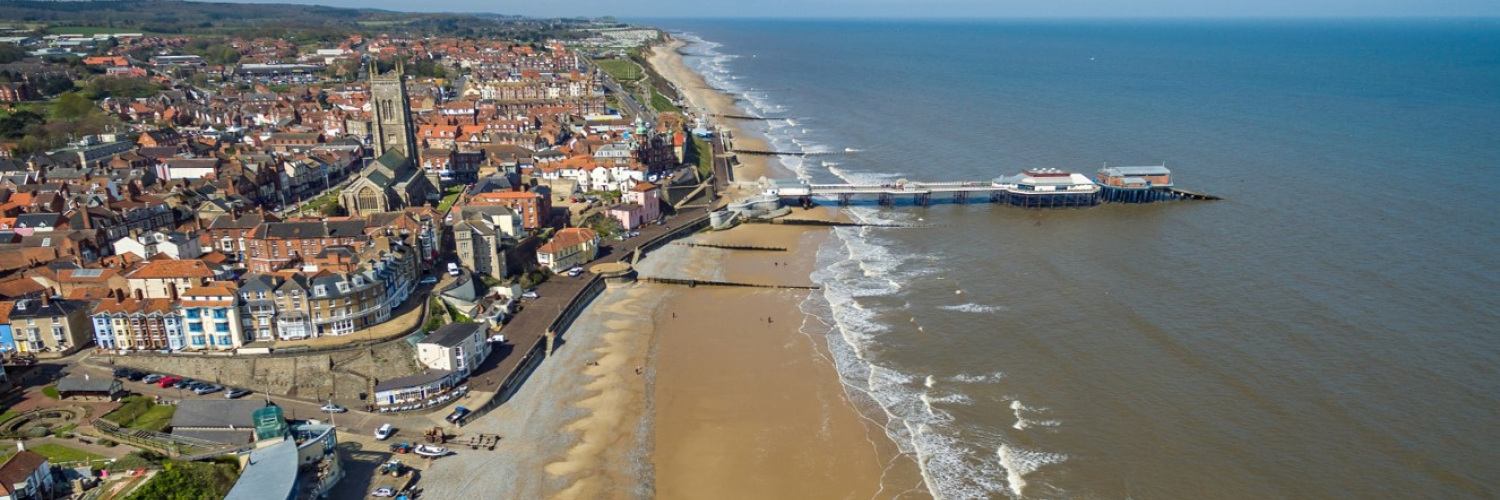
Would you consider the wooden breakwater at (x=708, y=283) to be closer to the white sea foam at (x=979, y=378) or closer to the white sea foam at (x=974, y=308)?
the white sea foam at (x=974, y=308)

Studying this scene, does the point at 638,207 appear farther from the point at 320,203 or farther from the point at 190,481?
the point at 190,481

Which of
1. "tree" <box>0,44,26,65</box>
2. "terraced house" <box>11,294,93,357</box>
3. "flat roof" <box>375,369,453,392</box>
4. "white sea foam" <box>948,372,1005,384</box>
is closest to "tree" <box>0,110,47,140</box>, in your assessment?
"terraced house" <box>11,294,93,357</box>

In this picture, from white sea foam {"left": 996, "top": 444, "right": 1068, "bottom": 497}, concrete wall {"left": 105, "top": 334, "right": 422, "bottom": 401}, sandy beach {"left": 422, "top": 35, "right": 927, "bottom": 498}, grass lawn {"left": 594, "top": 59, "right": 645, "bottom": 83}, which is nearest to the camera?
white sea foam {"left": 996, "top": 444, "right": 1068, "bottom": 497}

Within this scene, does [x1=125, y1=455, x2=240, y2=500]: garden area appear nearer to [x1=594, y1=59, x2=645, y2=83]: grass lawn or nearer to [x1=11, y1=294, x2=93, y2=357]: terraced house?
[x1=11, y1=294, x2=93, y2=357]: terraced house

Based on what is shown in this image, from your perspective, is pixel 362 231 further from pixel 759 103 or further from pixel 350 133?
pixel 759 103

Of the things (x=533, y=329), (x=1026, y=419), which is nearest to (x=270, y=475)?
(x=533, y=329)

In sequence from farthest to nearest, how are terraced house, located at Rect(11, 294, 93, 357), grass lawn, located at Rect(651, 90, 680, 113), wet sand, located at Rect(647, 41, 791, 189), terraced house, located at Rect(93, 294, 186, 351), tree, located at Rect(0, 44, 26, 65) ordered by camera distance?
tree, located at Rect(0, 44, 26, 65), grass lawn, located at Rect(651, 90, 680, 113), wet sand, located at Rect(647, 41, 791, 189), terraced house, located at Rect(93, 294, 186, 351), terraced house, located at Rect(11, 294, 93, 357)

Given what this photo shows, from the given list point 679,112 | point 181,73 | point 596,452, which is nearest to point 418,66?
point 181,73
